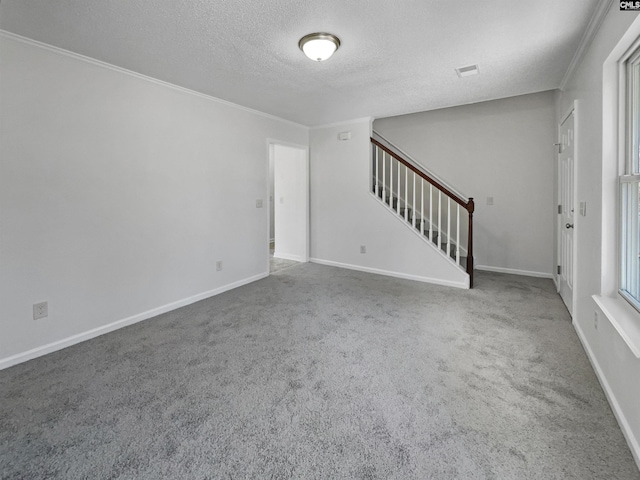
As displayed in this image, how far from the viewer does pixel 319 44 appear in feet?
7.64

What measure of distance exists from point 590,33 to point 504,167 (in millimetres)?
2554

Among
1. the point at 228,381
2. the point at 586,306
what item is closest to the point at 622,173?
the point at 586,306

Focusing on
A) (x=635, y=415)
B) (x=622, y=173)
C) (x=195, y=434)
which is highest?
(x=622, y=173)

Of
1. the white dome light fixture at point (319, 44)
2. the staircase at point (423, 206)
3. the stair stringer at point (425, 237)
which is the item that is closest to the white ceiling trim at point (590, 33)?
the white dome light fixture at point (319, 44)

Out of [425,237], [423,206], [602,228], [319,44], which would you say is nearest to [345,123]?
[423,206]

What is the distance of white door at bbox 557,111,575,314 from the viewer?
3033 mm

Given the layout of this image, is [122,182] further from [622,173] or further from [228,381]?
[622,173]

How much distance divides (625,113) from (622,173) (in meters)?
0.35

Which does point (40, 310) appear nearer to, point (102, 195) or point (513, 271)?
point (102, 195)

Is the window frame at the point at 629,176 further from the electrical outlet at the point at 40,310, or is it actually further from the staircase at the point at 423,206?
the electrical outlet at the point at 40,310

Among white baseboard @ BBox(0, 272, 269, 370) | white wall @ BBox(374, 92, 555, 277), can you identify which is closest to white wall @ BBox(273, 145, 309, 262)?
white baseboard @ BBox(0, 272, 269, 370)

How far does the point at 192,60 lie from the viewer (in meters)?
2.71

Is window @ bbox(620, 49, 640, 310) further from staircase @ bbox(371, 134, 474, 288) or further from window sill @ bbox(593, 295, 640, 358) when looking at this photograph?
staircase @ bbox(371, 134, 474, 288)

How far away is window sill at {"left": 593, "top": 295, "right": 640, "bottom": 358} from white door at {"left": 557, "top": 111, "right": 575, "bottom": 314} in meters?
1.24
